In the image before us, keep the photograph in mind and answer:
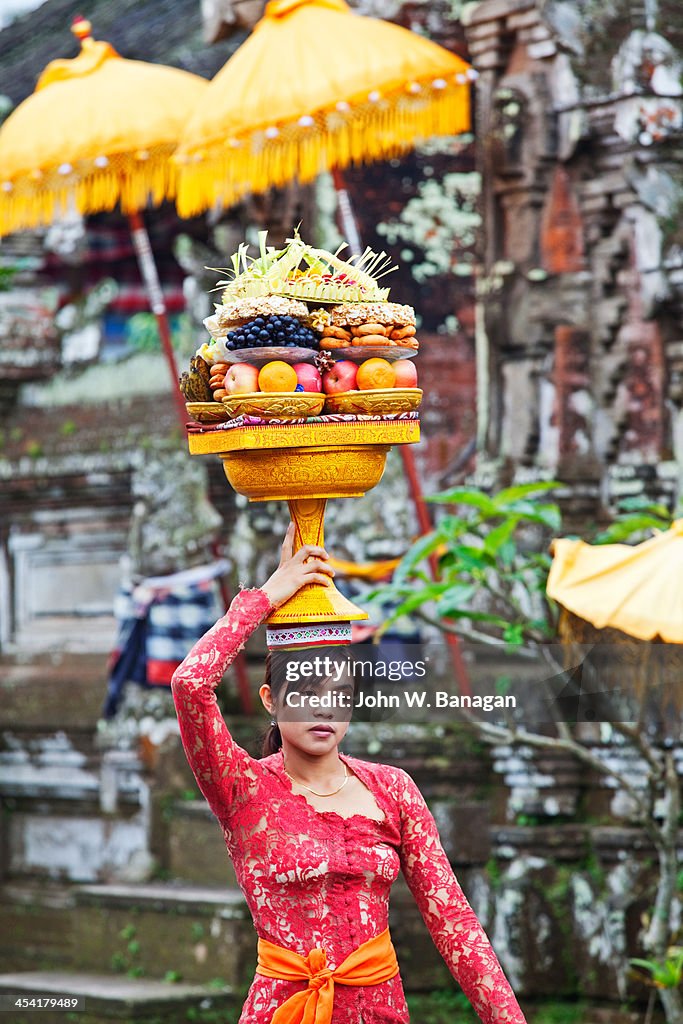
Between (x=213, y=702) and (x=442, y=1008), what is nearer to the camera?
(x=213, y=702)

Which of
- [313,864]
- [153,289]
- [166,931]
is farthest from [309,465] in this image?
[153,289]

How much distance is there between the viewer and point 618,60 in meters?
7.54

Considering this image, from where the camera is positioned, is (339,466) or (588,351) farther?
(588,351)

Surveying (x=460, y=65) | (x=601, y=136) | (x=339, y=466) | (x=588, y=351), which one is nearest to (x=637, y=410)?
(x=588, y=351)

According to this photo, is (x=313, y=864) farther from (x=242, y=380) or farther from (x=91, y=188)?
(x=91, y=188)

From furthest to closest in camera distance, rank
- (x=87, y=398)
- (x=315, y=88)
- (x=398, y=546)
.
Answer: (x=87, y=398) < (x=398, y=546) < (x=315, y=88)

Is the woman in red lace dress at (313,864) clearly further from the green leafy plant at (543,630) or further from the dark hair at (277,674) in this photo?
the green leafy plant at (543,630)

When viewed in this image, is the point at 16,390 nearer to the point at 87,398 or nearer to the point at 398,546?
the point at 87,398

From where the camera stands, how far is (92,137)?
8031mm

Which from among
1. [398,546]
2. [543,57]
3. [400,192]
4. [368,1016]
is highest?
[543,57]

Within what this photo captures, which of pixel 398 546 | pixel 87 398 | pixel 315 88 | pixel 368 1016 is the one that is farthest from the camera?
pixel 87 398

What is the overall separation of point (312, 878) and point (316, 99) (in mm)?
4501

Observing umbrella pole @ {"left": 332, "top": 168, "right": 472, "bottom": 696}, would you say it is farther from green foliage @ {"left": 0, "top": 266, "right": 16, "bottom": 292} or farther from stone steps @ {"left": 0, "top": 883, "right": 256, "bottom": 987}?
green foliage @ {"left": 0, "top": 266, "right": 16, "bottom": 292}

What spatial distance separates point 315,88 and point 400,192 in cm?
80
